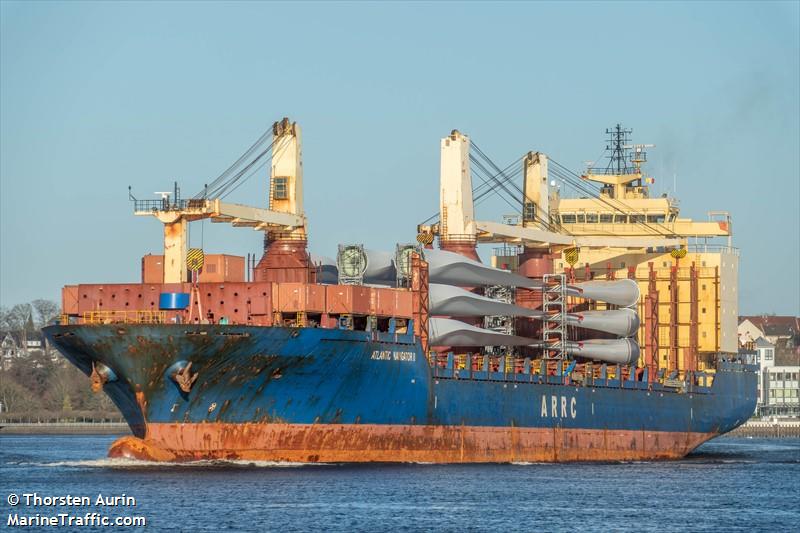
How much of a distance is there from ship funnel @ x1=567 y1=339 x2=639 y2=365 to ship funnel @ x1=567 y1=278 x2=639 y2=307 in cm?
205

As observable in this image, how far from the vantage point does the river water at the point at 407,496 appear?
4956 centimetres

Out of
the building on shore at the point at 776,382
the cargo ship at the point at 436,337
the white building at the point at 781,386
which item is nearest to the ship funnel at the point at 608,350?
the cargo ship at the point at 436,337

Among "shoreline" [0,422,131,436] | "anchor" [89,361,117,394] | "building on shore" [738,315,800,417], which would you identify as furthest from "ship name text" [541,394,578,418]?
"building on shore" [738,315,800,417]

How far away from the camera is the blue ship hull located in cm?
6147

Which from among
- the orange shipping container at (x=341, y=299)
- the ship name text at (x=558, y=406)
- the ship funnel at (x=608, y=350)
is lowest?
the ship name text at (x=558, y=406)

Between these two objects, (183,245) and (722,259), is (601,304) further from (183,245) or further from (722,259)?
(183,245)

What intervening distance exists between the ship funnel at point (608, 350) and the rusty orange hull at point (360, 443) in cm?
404

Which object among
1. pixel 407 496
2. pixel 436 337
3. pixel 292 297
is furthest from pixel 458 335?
pixel 407 496

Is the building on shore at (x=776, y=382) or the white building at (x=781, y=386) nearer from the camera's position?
the building on shore at (x=776, y=382)

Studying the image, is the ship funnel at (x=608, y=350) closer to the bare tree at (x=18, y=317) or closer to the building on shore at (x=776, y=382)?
the building on shore at (x=776, y=382)

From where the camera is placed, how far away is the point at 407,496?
55.9 meters

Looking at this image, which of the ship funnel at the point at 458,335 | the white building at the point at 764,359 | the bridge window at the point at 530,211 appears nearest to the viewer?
the ship funnel at the point at 458,335

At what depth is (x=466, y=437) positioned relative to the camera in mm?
71688

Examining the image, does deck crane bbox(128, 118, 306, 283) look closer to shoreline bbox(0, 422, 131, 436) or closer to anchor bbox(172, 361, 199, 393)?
anchor bbox(172, 361, 199, 393)
